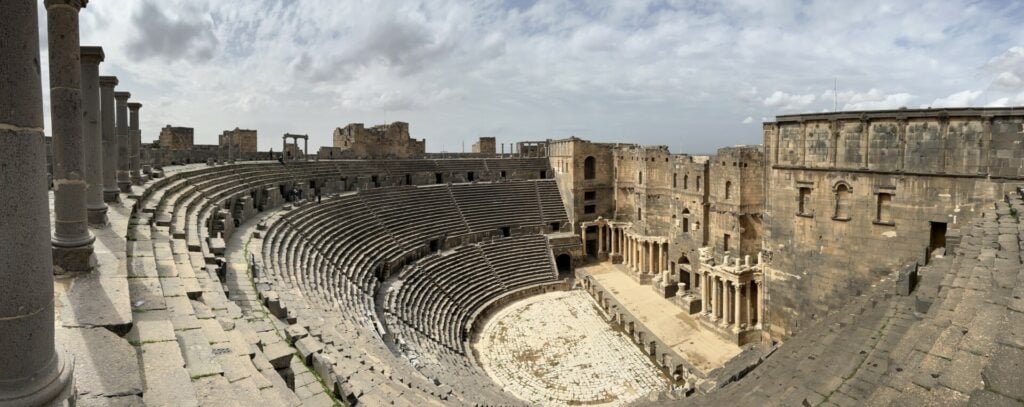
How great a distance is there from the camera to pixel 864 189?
13.8 m

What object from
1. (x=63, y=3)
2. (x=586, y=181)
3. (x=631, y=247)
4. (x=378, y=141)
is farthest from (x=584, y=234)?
(x=63, y=3)

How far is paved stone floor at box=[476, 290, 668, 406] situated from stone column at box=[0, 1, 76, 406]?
1245 cm

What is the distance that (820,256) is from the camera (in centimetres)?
1493

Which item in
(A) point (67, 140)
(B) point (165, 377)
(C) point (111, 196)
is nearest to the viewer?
(B) point (165, 377)

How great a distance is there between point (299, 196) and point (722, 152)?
54.8ft

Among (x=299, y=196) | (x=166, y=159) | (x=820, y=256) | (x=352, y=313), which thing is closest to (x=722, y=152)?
(x=820, y=256)

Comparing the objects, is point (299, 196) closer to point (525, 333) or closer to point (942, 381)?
point (525, 333)

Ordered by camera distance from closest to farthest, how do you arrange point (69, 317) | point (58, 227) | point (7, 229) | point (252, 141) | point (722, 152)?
point (7, 229), point (69, 317), point (58, 227), point (722, 152), point (252, 141)

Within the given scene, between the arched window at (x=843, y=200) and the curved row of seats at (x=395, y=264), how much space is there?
9.77m

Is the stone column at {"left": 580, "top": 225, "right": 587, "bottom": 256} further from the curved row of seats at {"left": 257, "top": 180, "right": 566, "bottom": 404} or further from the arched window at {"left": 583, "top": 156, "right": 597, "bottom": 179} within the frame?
the arched window at {"left": 583, "top": 156, "right": 597, "bottom": 179}

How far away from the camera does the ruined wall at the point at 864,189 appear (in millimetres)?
11930

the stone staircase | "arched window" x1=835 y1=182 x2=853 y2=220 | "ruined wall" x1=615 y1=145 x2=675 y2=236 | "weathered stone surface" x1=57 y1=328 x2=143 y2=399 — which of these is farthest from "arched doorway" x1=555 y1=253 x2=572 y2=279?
"weathered stone surface" x1=57 y1=328 x2=143 y2=399

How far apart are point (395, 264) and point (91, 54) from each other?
13781 mm

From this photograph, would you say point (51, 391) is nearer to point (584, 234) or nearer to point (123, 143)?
point (123, 143)
